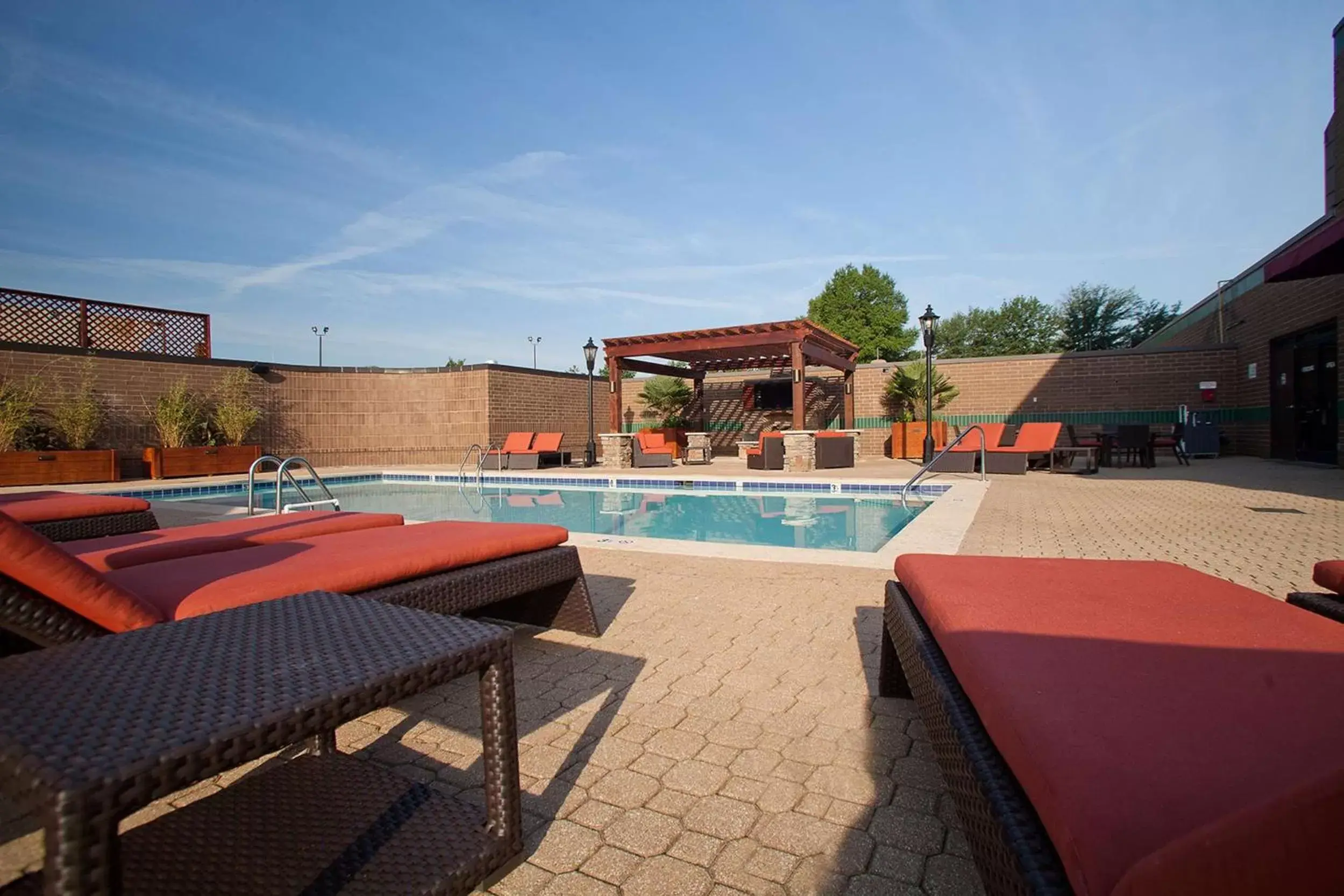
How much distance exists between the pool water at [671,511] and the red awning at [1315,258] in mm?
4286

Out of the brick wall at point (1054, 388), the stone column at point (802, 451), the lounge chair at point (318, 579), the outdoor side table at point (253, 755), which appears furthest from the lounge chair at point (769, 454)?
the outdoor side table at point (253, 755)

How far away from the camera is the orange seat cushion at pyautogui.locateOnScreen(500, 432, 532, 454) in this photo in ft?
48.7

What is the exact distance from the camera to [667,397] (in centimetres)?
1959

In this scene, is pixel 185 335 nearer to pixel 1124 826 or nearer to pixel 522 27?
pixel 522 27

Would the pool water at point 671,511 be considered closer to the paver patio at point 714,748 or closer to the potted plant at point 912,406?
the paver patio at point 714,748

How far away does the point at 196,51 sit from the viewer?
434 inches

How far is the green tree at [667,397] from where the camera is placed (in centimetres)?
1958

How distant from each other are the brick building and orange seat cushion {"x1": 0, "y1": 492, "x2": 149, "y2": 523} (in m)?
9.50

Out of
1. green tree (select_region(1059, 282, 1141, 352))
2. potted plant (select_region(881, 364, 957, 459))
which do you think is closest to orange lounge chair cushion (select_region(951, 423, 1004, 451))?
potted plant (select_region(881, 364, 957, 459))

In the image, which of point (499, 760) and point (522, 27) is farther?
point (522, 27)

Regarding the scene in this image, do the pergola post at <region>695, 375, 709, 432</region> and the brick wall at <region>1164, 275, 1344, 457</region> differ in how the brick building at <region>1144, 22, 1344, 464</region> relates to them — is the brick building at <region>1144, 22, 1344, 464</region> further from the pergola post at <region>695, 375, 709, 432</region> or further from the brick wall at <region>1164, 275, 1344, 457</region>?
the pergola post at <region>695, 375, 709, 432</region>

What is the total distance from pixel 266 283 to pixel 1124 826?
24662 millimetres

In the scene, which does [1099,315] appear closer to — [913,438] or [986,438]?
[913,438]

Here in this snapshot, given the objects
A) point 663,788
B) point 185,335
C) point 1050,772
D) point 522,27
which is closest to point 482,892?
point 663,788
